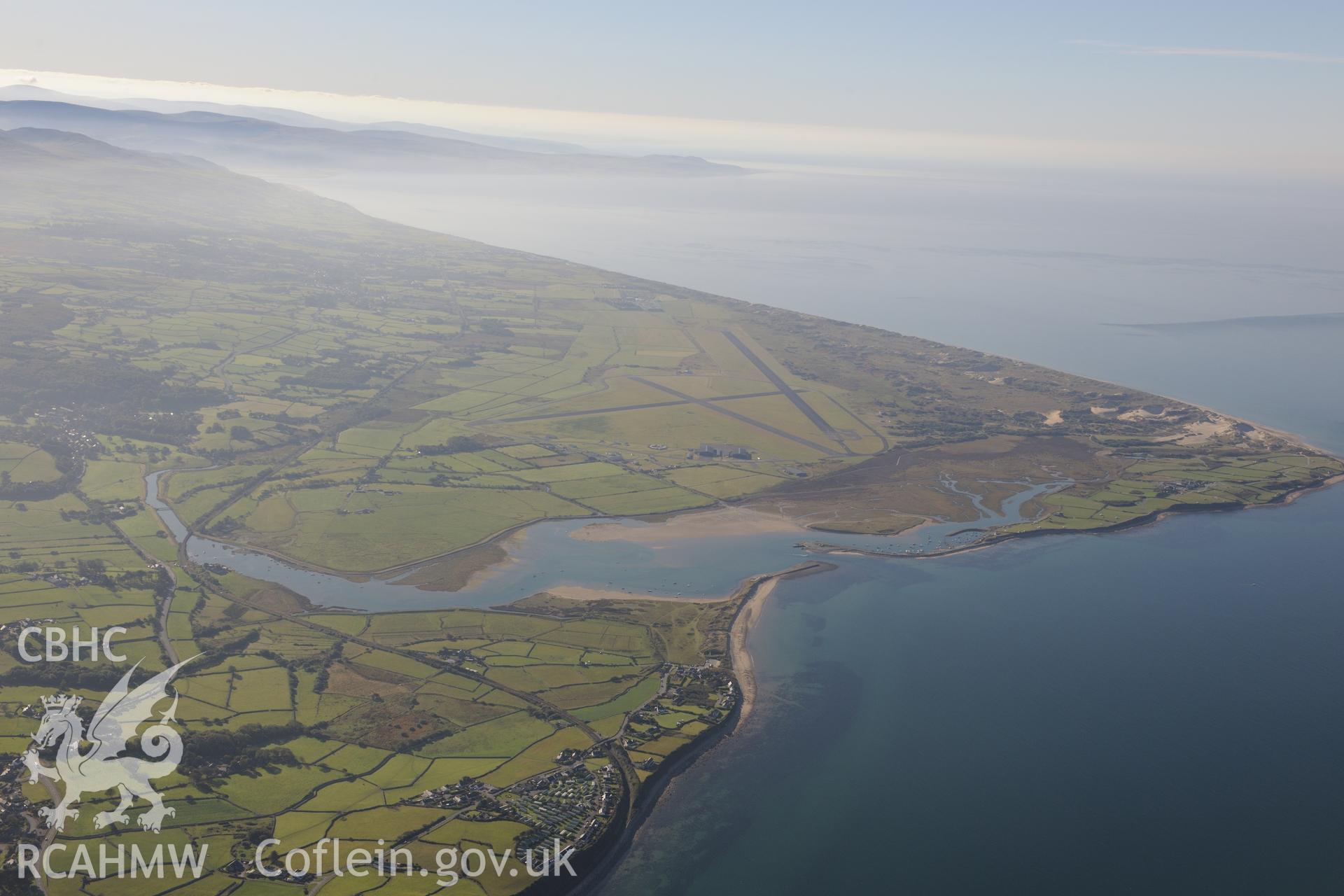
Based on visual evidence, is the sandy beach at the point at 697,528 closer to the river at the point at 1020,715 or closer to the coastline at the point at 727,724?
the river at the point at 1020,715

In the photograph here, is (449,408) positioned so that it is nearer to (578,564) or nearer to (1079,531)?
(578,564)

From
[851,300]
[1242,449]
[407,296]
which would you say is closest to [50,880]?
[1242,449]

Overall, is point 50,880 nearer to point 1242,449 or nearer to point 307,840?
point 307,840

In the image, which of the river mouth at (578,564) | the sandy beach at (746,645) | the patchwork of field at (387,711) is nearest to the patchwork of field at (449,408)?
the river mouth at (578,564)

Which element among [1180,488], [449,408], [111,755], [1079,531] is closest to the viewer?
[111,755]

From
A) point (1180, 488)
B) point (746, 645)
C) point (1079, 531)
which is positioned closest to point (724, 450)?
point (1079, 531)

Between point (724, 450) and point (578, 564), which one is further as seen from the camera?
point (724, 450)

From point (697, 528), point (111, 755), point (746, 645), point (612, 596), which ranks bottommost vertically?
point (111, 755)

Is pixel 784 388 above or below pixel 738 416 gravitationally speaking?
above
